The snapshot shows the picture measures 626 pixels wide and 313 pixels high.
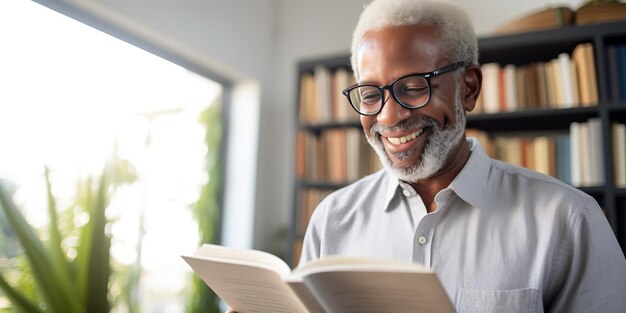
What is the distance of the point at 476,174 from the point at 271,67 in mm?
2320

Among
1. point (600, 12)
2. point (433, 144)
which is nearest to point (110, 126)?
point (433, 144)

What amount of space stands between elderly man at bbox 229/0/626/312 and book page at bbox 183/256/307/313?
284 mm

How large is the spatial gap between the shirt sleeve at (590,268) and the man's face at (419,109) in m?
0.29

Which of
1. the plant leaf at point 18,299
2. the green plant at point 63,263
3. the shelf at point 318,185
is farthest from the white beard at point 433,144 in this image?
the shelf at point 318,185

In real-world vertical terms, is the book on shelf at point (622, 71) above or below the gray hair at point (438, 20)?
above

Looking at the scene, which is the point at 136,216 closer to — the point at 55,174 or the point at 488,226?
the point at 55,174

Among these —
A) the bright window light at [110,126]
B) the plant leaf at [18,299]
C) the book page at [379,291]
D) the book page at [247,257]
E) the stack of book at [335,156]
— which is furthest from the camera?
the stack of book at [335,156]

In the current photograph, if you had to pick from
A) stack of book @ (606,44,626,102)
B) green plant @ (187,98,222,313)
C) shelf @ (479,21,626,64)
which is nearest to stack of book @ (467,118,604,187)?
stack of book @ (606,44,626,102)

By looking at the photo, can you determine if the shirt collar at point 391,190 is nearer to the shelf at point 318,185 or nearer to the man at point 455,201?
the man at point 455,201

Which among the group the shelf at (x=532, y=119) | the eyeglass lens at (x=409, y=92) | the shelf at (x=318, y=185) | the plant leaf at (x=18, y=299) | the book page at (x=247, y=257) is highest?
the shelf at (x=532, y=119)

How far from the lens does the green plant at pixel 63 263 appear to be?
4.69 feet

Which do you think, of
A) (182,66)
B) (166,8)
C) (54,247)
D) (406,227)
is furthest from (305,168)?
(406,227)

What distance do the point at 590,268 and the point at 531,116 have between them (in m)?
1.36

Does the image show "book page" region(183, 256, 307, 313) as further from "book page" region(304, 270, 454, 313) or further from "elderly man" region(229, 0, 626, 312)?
"elderly man" region(229, 0, 626, 312)
